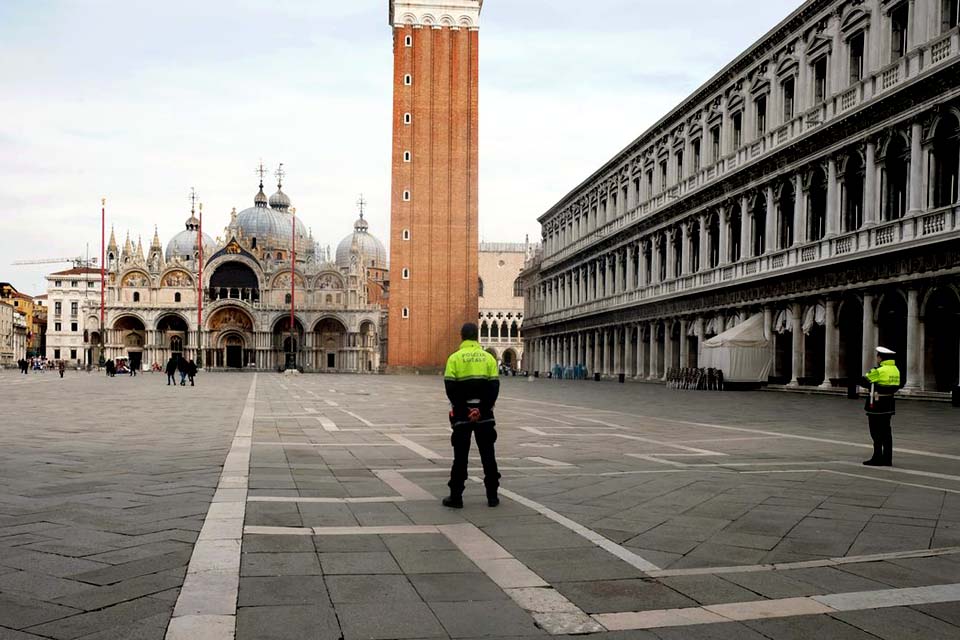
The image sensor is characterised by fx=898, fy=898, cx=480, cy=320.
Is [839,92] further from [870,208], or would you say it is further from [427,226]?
[427,226]

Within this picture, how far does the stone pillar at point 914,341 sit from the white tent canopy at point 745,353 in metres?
8.38

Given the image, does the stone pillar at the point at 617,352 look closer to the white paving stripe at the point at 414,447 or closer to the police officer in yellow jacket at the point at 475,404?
the white paving stripe at the point at 414,447

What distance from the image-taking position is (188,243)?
11044cm

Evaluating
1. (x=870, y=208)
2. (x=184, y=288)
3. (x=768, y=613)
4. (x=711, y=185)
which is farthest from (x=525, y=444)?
(x=184, y=288)

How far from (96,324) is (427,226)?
6091 cm

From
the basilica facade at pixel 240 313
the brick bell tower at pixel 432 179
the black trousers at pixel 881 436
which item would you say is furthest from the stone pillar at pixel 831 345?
the basilica facade at pixel 240 313

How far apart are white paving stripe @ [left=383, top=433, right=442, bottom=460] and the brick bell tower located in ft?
178

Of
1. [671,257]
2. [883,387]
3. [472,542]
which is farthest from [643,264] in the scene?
[472,542]

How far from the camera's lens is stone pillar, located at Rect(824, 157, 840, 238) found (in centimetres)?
2864

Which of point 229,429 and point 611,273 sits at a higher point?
point 611,273

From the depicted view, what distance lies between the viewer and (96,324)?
364 ft

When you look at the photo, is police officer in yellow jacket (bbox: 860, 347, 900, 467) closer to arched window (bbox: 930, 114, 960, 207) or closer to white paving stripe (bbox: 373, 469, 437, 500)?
white paving stripe (bbox: 373, 469, 437, 500)

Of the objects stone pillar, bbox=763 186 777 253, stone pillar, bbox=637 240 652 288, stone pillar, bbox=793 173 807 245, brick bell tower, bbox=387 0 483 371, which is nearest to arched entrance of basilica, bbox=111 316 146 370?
brick bell tower, bbox=387 0 483 371

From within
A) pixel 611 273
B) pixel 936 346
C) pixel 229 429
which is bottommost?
pixel 229 429
